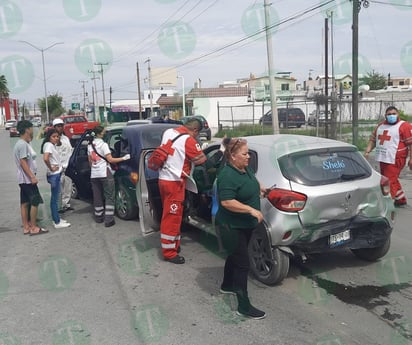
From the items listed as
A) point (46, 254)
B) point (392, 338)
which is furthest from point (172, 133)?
point (392, 338)

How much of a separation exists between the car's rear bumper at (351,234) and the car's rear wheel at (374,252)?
0.69 ft

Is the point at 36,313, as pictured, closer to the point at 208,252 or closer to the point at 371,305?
the point at 208,252

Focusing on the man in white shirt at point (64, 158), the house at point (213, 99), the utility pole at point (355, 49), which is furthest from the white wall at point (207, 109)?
the man in white shirt at point (64, 158)

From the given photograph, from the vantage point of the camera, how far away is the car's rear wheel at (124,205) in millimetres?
7518

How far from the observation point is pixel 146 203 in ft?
19.6

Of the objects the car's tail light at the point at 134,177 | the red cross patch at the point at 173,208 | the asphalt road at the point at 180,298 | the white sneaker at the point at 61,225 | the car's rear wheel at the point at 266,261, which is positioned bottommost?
the asphalt road at the point at 180,298

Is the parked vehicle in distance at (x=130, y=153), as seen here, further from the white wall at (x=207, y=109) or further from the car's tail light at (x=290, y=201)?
the white wall at (x=207, y=109)

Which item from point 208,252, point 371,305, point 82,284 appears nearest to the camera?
point 371,305

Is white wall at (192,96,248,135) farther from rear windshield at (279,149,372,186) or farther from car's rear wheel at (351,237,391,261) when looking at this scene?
rear windshield at (279,149,372,186)

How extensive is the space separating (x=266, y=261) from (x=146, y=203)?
195 centimetres

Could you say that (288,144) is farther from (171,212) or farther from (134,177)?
(134,177)

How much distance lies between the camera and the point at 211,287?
477cm

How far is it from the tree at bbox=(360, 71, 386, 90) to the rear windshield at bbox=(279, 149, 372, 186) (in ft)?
259

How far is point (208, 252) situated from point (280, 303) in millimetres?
1771
